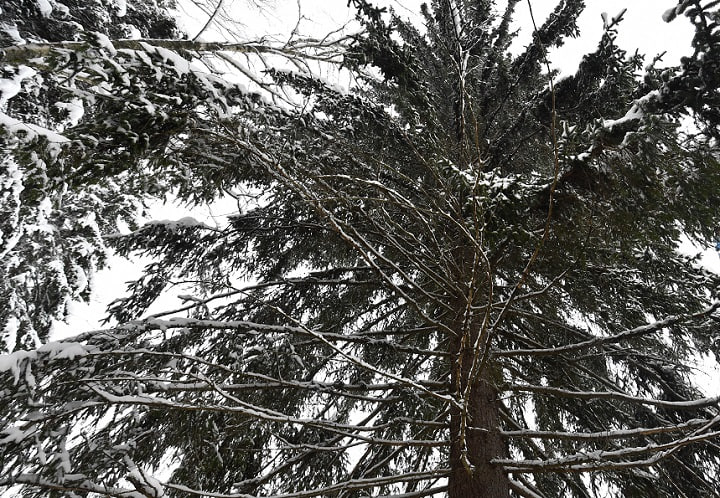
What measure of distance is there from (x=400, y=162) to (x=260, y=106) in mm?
1963

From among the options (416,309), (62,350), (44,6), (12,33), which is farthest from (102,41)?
(416,309)

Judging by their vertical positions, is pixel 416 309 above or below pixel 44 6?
below

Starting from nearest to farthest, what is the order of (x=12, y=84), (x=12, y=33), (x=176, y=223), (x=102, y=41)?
(x=102, y=41), (x=12, y=84), (x=12, y=33), (x=176, y=223)

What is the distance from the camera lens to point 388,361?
4375 millimetres

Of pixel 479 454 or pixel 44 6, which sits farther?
pixel 44 6

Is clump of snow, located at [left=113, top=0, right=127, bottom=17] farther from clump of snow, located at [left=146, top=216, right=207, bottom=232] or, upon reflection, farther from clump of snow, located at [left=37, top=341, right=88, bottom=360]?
clump of snow, located at [left=37, top=341, right=88, bottom=360]

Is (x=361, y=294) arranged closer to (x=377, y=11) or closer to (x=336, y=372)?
(x=336, y=372)

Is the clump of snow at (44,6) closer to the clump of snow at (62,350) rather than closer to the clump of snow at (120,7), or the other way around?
the clump of snow at (120,7)

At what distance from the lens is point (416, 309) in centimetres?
178

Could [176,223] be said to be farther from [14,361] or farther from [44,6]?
[44,6]

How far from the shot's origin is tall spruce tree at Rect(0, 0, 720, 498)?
5.92 ft

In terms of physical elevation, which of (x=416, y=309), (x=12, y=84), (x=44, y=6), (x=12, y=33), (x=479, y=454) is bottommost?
Answer: (x=479, y=454)

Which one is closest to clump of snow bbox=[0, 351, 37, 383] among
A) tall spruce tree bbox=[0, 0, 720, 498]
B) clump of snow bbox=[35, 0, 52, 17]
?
tall spruce tree bbox=[0, 0, 720, 498]

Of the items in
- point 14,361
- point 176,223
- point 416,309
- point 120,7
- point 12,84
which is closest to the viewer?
point 416,309
